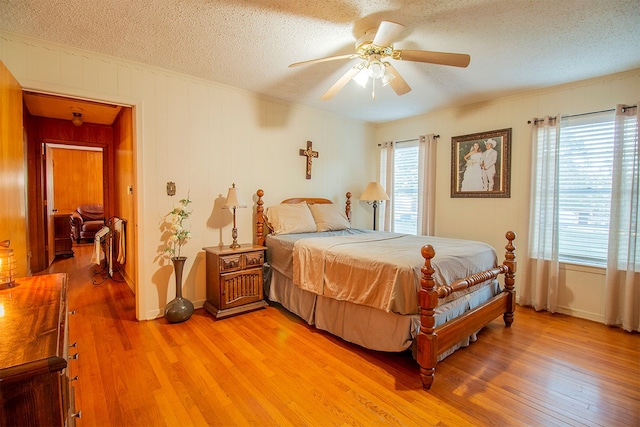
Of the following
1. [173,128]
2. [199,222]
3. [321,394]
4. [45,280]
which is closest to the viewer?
[45,280]

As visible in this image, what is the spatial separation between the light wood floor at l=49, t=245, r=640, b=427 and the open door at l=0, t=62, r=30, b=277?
101cm

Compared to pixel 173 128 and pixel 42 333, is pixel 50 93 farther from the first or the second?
pixel 42 333

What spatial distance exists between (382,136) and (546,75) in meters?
2.44

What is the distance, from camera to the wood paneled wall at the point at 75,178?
811 cm

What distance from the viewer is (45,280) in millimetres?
1660

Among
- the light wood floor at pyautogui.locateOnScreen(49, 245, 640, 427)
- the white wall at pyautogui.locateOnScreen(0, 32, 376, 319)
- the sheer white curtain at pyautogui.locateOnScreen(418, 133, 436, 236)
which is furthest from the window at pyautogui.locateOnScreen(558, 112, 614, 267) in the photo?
the white wall at pyautogui.locateOnScreen(0, 32, 376, 319)

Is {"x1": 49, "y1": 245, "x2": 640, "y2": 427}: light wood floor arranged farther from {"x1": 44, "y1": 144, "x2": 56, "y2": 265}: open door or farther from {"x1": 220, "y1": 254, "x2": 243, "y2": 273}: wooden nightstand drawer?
{"x1": 44, "y1": 144, "x2": 56, "y2": 265}: open door

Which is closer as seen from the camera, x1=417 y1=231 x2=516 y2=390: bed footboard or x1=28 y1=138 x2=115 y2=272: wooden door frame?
A: x1=417 y1=231 x2=516 y2=390: bed footboard

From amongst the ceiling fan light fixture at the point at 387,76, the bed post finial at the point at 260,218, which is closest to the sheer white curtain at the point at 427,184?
the ceiling fan light fixture at the point at 387,76

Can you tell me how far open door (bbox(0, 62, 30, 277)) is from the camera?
6.36 ft

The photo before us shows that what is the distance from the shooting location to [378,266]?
2359 mm

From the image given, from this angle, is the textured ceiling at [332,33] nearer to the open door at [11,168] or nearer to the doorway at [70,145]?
the open door at [11,168]

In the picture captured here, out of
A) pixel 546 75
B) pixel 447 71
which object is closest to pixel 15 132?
pixel 447 71

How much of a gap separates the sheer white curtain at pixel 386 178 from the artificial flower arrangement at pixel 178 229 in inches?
121
